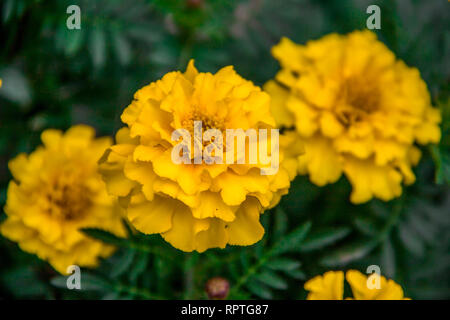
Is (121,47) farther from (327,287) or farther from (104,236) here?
(327,287)

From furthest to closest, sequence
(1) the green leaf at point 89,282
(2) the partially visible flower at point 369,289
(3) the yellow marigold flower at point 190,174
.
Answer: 1. (1) the green leaf at point 89,282
2. (2) the partially visible flower at point 369,289
3. (3) the yellow marigold flower at point 190,174

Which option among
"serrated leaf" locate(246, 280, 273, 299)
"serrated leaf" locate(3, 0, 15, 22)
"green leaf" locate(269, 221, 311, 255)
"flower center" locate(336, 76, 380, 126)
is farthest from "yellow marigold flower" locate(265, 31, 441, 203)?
"serrated leaf" locate(3, 0, 15, 22)

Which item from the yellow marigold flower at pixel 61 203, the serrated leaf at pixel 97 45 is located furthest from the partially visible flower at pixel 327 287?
the serrated leaf at pixel 97 45

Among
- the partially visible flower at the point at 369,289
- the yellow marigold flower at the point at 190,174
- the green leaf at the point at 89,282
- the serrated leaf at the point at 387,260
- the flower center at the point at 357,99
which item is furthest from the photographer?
the serrated leaf at the point at 387,260

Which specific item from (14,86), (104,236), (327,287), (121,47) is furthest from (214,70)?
(327,287)

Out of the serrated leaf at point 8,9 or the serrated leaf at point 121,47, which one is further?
the serrated leaf at point 121,47

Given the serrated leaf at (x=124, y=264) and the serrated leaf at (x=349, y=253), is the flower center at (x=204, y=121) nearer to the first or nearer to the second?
the serrated leaf at (x=124, y=264)

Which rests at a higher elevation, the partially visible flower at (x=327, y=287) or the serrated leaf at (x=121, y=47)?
the serrated leaf at (x=121, y=47)
